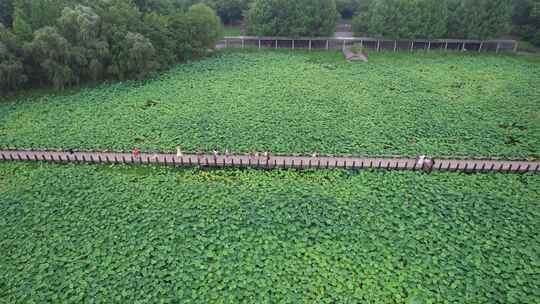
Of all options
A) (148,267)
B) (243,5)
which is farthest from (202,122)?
(243,5)

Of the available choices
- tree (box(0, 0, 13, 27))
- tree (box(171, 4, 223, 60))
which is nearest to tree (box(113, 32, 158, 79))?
tree (box(171, 4, 223, 60))

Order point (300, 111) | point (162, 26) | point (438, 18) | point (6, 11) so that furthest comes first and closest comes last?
point (438, 18), point (162, 26), point (6, 11), point (300, 111)

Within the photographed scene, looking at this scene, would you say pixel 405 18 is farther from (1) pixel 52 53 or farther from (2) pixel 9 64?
(2) pixel 9 64

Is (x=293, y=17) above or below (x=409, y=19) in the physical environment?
above

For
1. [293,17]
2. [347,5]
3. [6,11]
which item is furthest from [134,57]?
[347,5]

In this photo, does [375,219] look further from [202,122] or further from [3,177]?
[3,177]

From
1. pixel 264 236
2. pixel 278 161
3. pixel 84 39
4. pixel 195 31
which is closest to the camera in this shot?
pixel 264 236

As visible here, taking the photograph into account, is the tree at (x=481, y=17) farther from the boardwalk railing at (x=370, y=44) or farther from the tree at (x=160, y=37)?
the tree at (x=160, y=37)

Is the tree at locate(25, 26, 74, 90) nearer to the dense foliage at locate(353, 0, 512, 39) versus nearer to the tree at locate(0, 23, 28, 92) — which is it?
the tree at locate(0, 23, 28, 92)
